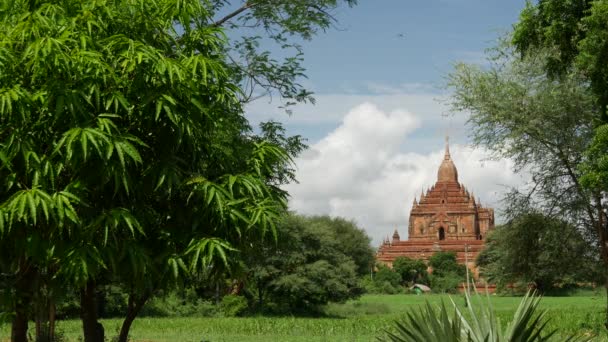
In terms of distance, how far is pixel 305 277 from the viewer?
134ft

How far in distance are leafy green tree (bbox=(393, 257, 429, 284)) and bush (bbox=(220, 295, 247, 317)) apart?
40.2 metres

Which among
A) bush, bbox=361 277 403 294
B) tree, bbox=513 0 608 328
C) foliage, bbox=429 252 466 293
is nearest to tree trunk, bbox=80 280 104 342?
tree, bbox=513 0 608 328

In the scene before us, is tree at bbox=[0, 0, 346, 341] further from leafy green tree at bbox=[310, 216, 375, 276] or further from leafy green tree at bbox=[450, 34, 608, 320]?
leafy green tree at bbox=[310, 216, 375, 276]

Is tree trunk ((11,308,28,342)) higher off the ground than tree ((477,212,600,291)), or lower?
lower

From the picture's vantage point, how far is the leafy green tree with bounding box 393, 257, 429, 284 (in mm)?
79000

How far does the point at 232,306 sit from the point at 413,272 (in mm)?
41682

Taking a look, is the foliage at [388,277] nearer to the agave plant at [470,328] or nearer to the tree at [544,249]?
the tree at [544,249]

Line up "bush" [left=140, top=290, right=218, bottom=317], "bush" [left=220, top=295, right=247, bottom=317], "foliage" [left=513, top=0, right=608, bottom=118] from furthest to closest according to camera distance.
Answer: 1. "bush" [left=220, top=295, right=247, bottom=317]
2. "bush" [left=140, top=290, right=218, bottom=317]
3. "foliage" [left=513, top=0, right=608, bottom=118]

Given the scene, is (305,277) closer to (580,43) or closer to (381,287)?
(580,43)

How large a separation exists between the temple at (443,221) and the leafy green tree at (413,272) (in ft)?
36.5

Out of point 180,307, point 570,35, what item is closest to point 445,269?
point 180,307

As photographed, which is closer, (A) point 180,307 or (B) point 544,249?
(B) point 544,249

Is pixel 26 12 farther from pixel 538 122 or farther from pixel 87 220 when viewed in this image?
pixel 538 122

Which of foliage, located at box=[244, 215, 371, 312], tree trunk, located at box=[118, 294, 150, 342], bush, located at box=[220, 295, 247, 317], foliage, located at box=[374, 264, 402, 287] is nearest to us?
tree trunk, located at box=[118, 294, 150, 342]
